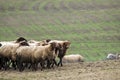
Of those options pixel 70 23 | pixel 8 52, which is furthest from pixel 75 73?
pixel 70 23

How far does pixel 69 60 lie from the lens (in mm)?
39094

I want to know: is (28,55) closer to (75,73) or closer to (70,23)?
(75,73)

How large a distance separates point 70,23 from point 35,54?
42.8 meters

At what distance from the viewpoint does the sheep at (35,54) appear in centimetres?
2503

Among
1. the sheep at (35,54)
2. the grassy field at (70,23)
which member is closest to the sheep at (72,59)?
the grassy field at (70,23)

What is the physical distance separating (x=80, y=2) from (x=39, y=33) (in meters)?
18.1

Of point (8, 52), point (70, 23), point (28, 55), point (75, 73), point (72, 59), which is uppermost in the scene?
point (8, 52)

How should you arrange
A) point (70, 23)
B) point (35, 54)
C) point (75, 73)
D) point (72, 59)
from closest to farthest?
point (75, 73) → point (35, 54) → point (72, 59) → point (70, 23)

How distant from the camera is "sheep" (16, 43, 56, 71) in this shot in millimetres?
25031

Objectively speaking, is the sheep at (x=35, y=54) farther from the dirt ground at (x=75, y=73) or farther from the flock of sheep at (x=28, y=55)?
the dirt ground at (x=75, y=73)

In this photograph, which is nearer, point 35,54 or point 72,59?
point 35,54

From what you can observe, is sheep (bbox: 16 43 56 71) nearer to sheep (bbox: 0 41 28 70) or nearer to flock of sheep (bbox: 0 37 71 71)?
flock of sheep (bbox: 0 37 71 71)

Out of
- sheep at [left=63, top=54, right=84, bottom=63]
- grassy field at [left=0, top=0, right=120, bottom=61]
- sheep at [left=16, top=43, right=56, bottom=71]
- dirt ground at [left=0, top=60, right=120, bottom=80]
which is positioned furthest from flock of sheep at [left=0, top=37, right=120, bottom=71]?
grassy field at [left=0, top=0, right=120, bottom=61]

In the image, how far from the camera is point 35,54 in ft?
82.0
